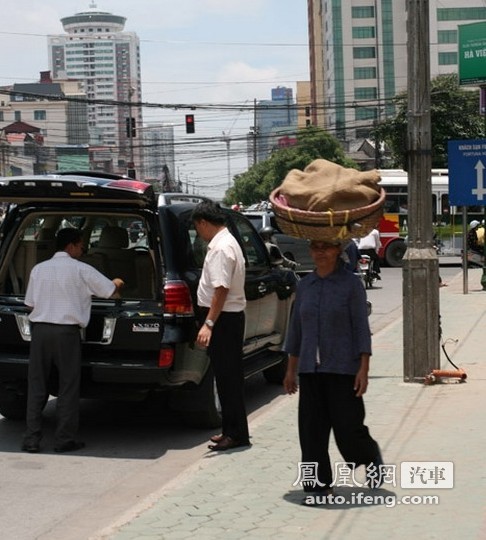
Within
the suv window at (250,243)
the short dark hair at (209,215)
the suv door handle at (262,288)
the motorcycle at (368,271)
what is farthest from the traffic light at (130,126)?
the short dark hair at (209,215)

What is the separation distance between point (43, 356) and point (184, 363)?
42.3 inches

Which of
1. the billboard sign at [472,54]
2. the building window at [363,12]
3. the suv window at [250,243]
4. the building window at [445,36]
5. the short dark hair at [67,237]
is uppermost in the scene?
the building window at [363,12]

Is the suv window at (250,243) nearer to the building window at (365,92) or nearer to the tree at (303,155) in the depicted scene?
the tree at (303,155)

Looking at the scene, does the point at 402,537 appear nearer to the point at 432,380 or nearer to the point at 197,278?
the point at 197,278

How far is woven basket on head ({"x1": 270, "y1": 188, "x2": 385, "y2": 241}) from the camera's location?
604 cm

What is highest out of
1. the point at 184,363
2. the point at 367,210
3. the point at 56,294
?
the point at 367,210

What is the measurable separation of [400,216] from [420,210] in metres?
22.2

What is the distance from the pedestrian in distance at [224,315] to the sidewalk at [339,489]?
0.28m

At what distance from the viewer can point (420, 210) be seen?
382 inches

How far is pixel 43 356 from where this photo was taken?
7875mm

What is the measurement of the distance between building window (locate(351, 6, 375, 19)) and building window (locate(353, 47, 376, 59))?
395cm

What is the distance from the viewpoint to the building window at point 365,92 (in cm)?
13238

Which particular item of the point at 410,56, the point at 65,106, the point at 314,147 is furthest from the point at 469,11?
the point at 410,56

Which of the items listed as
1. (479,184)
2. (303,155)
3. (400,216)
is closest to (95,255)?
(479,184)
